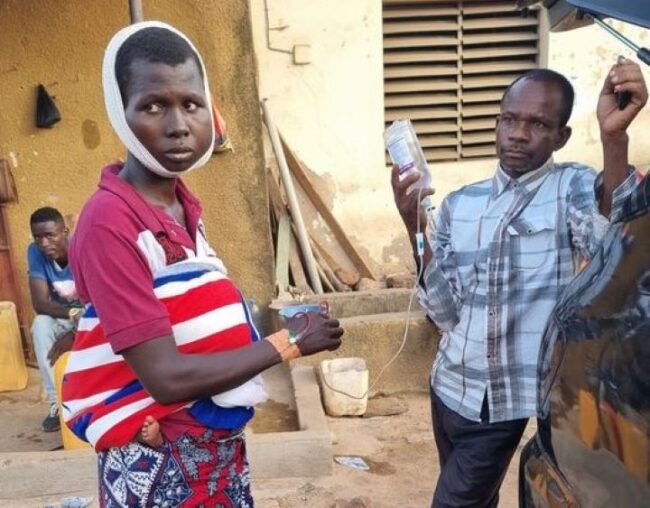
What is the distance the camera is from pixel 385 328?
4609mm

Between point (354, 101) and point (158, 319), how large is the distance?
5770 mm

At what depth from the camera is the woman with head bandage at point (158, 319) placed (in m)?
1.35

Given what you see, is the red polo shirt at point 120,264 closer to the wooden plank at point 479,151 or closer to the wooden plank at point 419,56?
the wooden plank at point 419,56

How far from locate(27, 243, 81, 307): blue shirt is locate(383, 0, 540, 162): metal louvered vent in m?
3.85

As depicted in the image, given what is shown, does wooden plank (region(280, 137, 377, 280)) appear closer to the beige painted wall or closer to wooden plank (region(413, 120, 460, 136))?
the beige painted wall

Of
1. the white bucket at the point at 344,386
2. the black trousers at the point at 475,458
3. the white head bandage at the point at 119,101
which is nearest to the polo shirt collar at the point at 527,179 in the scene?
the black trousers at the point at 475,458

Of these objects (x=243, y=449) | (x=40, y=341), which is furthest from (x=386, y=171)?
(x=243, y=449)

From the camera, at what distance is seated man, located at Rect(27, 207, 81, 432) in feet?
13.5

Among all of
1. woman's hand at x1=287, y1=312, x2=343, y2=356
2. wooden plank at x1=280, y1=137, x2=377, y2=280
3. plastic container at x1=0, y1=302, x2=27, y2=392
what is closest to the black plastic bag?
plastic container at x1=0, y1=302, x2=27, y2=392

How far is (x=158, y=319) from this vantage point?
1344 millimetres

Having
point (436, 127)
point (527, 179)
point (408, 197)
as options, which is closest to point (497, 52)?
point (436, 127)

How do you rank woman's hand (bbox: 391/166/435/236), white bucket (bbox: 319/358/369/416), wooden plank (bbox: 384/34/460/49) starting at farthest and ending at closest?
wooden plank (bbox: 384/34/460/49) < white bucket (bbox: 319/358/369/416) < woman's hand (bbox: 391/166/435/236)

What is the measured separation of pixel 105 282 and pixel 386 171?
233 inches

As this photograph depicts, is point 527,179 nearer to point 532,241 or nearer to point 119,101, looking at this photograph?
point 532,241
